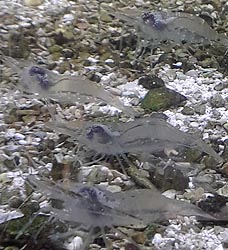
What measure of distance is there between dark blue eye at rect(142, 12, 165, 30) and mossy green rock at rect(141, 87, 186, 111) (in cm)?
26

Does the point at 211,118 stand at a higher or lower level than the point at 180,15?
lower

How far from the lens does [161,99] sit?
9.87 ft

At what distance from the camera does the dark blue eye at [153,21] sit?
3.07 metres

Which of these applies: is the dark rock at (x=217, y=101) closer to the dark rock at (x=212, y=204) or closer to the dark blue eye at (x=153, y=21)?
the dark blue eye at (x=153, y=21)

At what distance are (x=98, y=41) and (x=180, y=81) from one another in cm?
51

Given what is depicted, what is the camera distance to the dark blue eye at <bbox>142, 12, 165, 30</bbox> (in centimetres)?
307

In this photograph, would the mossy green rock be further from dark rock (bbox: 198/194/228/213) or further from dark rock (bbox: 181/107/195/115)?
dark rock (bbox: 198/194/228/213)

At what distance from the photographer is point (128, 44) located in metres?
3.55

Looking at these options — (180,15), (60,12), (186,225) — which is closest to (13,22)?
(60,12)

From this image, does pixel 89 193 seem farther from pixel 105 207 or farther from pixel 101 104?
pixel 101 104

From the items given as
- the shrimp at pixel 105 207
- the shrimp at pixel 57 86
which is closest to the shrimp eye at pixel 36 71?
the shrimp at pixel 57 86

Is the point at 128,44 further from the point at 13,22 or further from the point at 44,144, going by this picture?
the point at 44,144

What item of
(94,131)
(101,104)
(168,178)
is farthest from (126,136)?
(101,104)

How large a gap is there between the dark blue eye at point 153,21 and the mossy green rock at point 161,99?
264 millimetres
